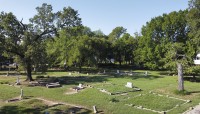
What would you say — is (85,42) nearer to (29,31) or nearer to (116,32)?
(29,31)

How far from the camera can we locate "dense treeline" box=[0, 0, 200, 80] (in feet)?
127

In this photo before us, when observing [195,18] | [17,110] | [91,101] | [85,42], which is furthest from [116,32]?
[17,110]

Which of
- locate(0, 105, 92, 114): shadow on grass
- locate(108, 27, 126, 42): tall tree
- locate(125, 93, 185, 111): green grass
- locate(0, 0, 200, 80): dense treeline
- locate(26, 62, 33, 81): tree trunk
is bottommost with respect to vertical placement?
locate(0, 105, 92, 114): shadow on grass

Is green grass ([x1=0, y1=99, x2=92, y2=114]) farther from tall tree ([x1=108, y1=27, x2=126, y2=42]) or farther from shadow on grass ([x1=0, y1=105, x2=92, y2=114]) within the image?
tall tree ([x1=108, y1=27, x2=126, y2=42])

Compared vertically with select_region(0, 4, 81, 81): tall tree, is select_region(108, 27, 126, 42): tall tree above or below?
above

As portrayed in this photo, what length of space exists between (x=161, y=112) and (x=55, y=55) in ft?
133

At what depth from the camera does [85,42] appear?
185ft

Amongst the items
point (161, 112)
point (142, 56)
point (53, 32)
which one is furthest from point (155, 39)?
point (161, 112)

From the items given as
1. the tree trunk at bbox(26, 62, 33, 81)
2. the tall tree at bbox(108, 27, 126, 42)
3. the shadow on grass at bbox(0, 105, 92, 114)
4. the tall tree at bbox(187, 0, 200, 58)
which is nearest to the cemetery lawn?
the shadow on grass at bbox(0, 105, 92, 114)

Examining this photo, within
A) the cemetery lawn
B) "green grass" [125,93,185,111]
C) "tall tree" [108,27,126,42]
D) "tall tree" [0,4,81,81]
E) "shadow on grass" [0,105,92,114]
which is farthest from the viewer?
"tall tree" [108,27,126,42]

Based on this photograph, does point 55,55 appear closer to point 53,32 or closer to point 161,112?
point 53,32

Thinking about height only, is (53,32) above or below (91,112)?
above

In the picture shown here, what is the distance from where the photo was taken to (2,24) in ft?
124

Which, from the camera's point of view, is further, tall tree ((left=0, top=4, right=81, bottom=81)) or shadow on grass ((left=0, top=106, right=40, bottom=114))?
tall tree ((left=0, top=4, right=81, bottom=81))
